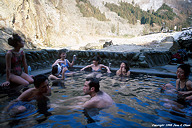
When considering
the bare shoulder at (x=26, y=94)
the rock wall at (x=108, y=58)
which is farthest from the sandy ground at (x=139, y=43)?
the bare shoulder at (x=26, y=94)

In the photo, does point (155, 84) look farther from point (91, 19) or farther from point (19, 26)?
point (91, 19)

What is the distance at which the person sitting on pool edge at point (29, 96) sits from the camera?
8.52ft

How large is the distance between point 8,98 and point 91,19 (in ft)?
159

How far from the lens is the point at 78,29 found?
41031 millimetres

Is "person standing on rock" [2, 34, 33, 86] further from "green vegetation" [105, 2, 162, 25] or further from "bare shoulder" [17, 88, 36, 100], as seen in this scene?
"green vegetation" [105, 2, 162, 25]

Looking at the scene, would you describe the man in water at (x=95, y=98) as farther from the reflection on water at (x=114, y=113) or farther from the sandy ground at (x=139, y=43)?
the sandy ground at (x=139, y=43)

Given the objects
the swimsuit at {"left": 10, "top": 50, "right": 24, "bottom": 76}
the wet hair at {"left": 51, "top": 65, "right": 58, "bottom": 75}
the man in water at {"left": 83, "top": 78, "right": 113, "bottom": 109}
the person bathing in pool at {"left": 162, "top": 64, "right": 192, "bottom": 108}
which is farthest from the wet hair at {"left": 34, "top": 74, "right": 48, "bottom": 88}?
Answer: the person bathing in pool at {"left": 162, "top": 64, "right": 192, "bottom": 108}

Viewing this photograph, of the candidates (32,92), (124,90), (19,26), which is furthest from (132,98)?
(19,26)

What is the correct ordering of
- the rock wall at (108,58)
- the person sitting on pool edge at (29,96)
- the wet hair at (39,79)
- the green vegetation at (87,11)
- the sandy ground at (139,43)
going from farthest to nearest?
the green vegetation at (87,11)
the sandy ground at (139,43)
the rock wall at (108,58)
the wet hair at (39,79)
the person sitting on pool edge at (29,96)

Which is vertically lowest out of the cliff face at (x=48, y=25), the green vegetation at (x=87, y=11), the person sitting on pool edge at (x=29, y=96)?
the person sitting on pool edge at (x=29, y=96)

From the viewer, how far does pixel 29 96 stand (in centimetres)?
291

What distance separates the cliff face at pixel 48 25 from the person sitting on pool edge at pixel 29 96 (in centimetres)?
2192

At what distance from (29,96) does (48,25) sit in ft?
115

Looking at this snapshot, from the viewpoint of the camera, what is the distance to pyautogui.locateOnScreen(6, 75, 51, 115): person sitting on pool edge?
2.60 metres
